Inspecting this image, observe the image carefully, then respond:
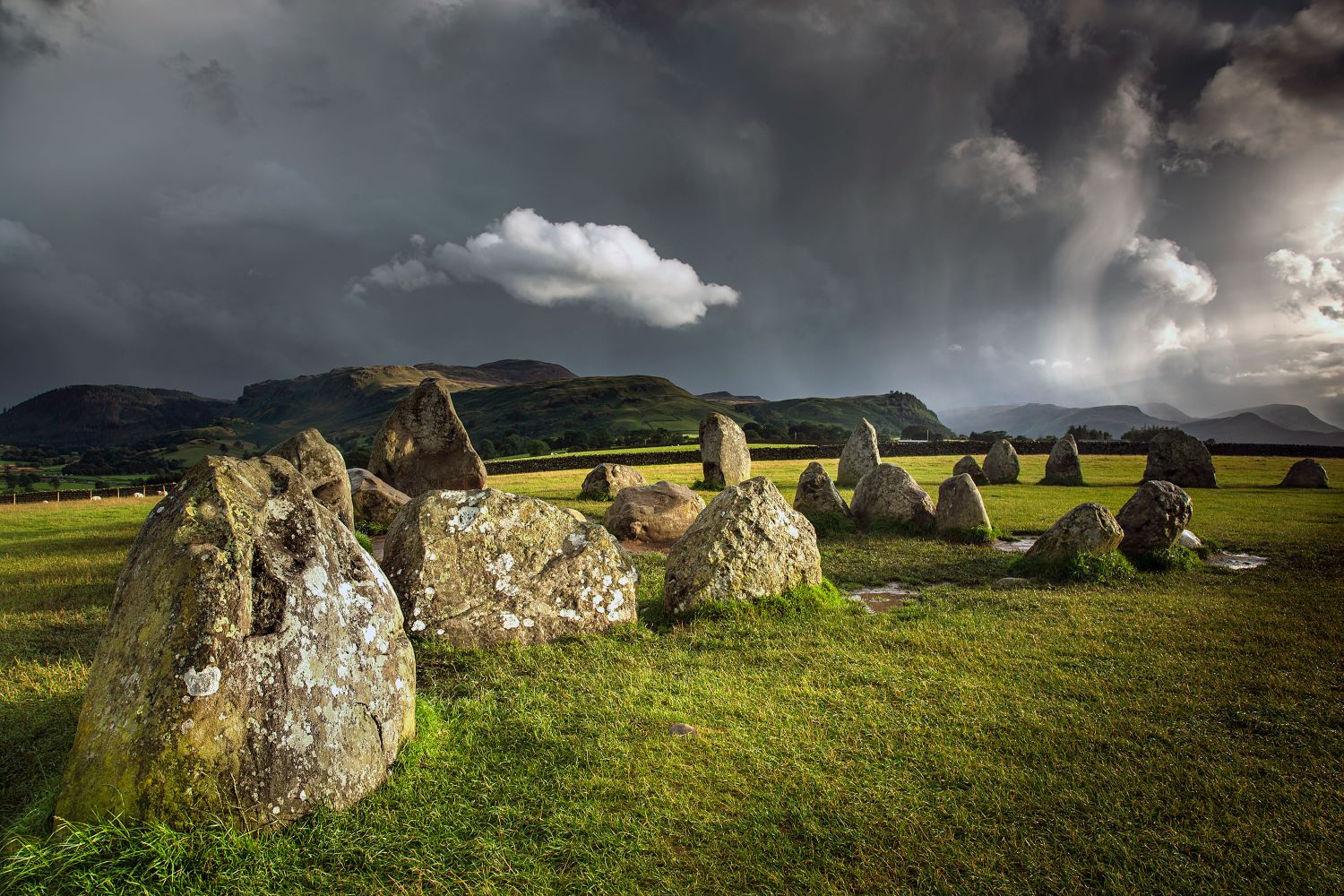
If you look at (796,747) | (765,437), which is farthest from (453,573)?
(765,437)

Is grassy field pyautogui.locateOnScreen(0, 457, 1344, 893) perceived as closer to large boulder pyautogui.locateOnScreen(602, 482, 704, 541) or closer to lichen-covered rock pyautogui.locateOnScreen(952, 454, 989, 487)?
large boulder pyautogui.locateOnScreen(602, 482, 704, 541)

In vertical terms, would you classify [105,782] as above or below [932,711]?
above

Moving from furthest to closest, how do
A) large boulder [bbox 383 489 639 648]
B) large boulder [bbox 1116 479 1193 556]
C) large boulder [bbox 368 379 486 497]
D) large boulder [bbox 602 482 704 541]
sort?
large boulder [bbox 368 379 486 497]
large boulder [bbox 602 482 704 541]
large boulder [bbox 1116 479 1193 556]
large boulder [bbox 383 489 639 648]

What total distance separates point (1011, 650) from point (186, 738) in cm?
826

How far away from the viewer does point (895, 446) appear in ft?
202

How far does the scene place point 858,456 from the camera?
104 feet

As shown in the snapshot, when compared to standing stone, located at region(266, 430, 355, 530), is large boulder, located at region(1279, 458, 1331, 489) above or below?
below

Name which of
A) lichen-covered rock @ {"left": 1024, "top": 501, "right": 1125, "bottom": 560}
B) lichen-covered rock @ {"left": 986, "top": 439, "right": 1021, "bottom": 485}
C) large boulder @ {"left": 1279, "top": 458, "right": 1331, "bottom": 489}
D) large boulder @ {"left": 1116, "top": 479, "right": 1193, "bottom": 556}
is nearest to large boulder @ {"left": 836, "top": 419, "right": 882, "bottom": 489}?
lichen-covered rock @ {"left": 986, "top": 439, "right": 1021, "bottom": 485}

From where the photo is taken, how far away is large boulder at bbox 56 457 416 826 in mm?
3908

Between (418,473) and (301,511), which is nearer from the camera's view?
(301,511)

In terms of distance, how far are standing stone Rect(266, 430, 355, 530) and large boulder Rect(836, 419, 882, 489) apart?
2250 centimetres

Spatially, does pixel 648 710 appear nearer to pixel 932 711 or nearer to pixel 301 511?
pixel 932 711

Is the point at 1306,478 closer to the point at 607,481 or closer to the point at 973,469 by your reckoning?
the point at 973,469

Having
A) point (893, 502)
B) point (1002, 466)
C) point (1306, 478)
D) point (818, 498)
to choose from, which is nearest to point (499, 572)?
point (818, 498)
